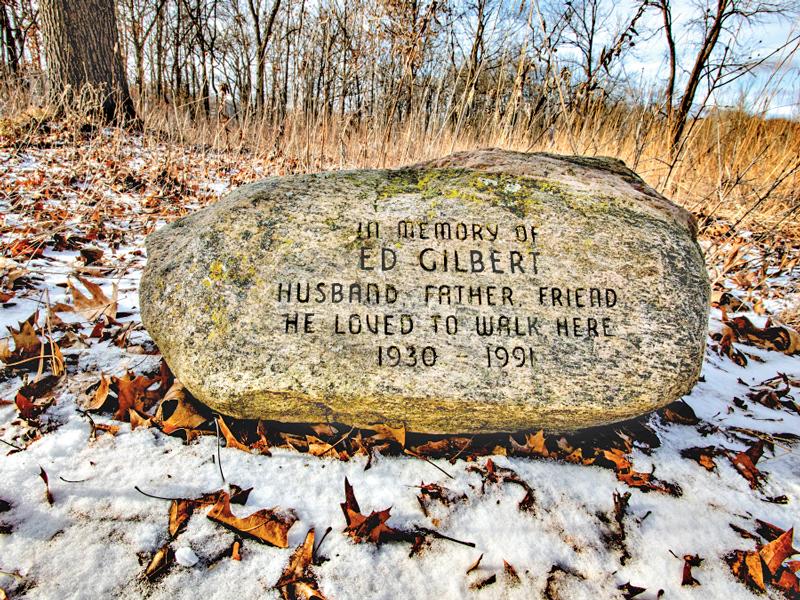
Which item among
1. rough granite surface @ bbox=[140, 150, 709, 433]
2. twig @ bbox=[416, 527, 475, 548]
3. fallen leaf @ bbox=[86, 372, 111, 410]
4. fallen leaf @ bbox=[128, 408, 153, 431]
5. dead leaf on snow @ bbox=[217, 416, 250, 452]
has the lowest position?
twig @ bbox=[416, 527, 475, 548]

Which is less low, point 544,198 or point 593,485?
point 544,198

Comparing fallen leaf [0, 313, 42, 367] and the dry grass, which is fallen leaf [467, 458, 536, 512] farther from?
the dry grass

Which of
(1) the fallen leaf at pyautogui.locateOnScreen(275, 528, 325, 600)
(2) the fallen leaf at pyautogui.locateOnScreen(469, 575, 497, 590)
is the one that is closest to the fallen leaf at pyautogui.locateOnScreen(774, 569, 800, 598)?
(2) the fallen leaf at pyautogui.locateOnScreen(469, 575, 497, 590)

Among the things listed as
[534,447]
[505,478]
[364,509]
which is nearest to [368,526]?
[364,509]

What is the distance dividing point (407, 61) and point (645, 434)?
3385mm

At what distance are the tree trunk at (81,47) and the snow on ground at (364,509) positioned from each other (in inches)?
208

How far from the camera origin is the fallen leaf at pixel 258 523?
116cm

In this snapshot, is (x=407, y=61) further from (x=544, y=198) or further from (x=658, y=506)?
(x=658, y=506)

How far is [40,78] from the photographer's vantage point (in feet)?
19.5

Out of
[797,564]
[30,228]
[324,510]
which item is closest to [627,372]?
[797,564]

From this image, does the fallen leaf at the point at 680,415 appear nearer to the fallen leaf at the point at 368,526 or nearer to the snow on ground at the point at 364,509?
the snow on ground at the point at 364,509

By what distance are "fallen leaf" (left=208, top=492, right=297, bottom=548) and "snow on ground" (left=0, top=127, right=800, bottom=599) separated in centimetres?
2

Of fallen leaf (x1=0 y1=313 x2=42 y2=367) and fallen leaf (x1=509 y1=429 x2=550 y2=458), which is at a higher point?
fallen leaf (x1=0 y1=313 x2=42 y2=367)

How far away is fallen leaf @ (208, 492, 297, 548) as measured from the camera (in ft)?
3.80
